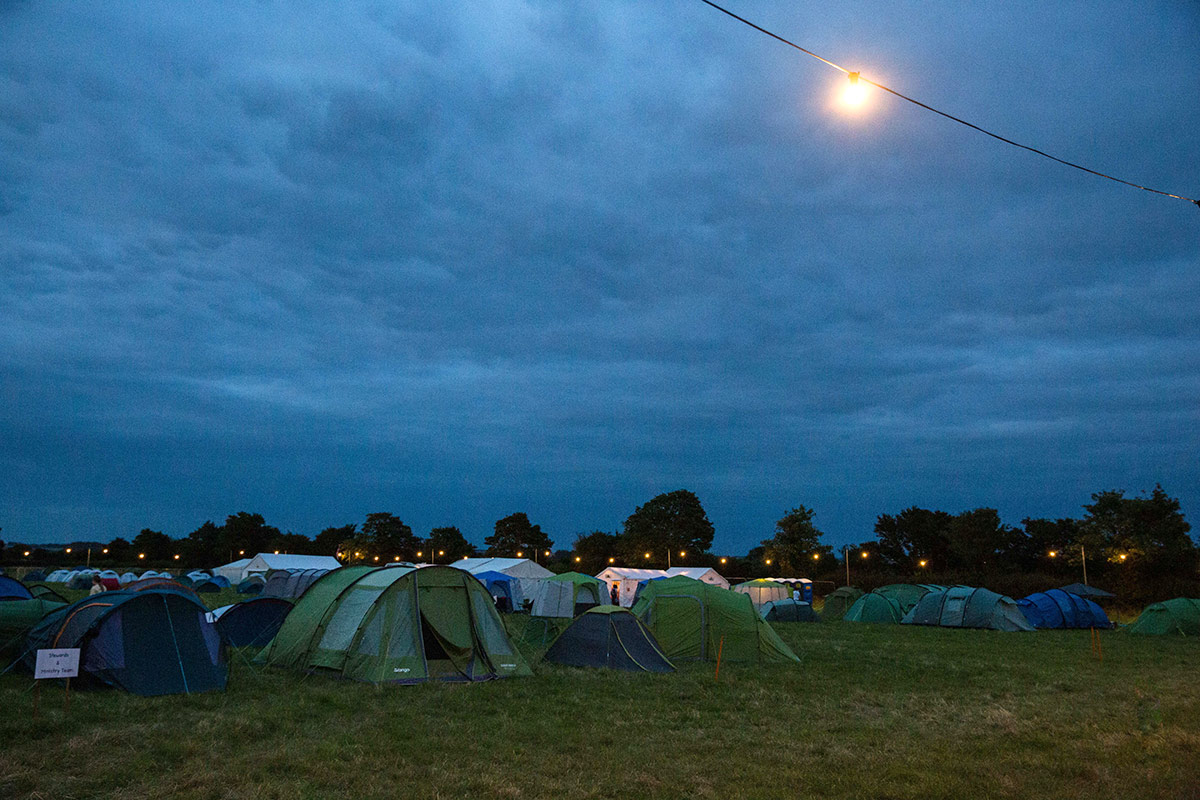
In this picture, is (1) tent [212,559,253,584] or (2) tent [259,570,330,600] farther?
(1) tent [212,559,253,584]

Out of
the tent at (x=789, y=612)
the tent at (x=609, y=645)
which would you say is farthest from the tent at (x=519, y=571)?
the tent at (x=609, y=645)

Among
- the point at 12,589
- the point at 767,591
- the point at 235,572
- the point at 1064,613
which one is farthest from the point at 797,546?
the point at 12,589

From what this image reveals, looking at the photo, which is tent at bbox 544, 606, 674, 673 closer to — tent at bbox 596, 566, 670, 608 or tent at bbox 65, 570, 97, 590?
tent at bbox 596, 566, 670, 608

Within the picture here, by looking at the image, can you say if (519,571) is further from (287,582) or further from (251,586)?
(251,586)

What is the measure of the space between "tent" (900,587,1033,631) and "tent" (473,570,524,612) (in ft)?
67.4

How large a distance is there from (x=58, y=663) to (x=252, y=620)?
9519 mm

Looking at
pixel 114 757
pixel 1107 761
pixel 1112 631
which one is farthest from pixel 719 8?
pixel 1112 631

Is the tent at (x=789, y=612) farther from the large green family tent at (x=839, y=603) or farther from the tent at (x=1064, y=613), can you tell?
the tent at (x=1064, y=613)

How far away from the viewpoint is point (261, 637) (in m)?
18.7

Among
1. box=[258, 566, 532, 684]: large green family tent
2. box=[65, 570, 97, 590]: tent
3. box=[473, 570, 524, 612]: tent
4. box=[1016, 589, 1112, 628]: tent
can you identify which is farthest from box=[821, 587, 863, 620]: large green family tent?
box=[65, 570, 97, 590]: tent

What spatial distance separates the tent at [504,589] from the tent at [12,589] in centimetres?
2017

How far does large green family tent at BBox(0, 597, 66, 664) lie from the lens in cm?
1440

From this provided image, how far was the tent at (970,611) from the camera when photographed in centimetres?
3111

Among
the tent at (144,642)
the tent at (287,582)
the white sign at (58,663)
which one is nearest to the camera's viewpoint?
the white sign at (58,663)
